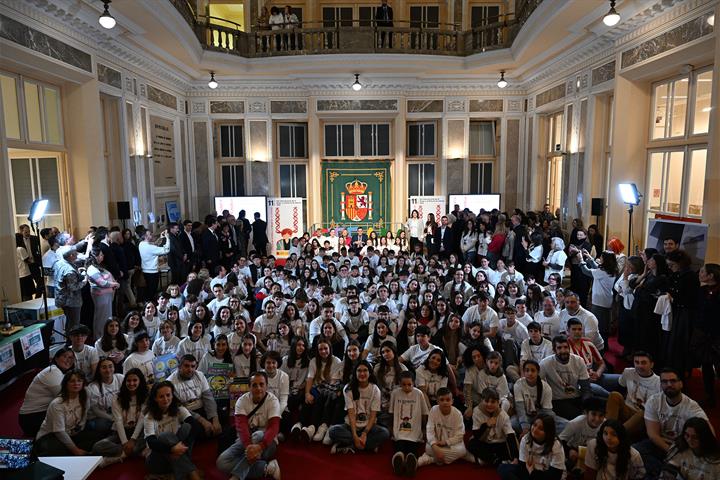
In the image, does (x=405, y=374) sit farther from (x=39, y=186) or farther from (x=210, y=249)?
(x=39, y=186)

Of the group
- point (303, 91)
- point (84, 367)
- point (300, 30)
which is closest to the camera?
point (84, 367)

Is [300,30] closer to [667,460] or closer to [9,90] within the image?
[9,90]

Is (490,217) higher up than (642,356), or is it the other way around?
(490,217)

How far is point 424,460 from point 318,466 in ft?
3.25

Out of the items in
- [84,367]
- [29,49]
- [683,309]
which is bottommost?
[84,367]

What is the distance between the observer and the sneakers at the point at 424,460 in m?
4.67

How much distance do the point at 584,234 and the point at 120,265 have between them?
313 inches

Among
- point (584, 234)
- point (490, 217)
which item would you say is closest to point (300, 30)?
point (490, 217)

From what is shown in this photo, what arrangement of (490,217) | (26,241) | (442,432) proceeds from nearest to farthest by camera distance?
(442,432)
(26,241)
(490,217)

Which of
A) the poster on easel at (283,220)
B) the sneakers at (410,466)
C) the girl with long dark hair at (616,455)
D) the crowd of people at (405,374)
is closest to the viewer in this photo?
the girl with long dark hair at (616,455)

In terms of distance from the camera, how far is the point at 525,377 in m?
5.05

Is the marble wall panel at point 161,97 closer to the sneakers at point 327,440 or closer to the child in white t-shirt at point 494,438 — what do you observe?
the sneakers at point 327,440

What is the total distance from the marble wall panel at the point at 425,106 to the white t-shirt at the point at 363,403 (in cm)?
1098

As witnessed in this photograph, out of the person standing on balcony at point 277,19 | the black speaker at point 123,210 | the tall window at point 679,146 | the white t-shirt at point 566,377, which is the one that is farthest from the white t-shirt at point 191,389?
the person standing on balcony at point 277,19
